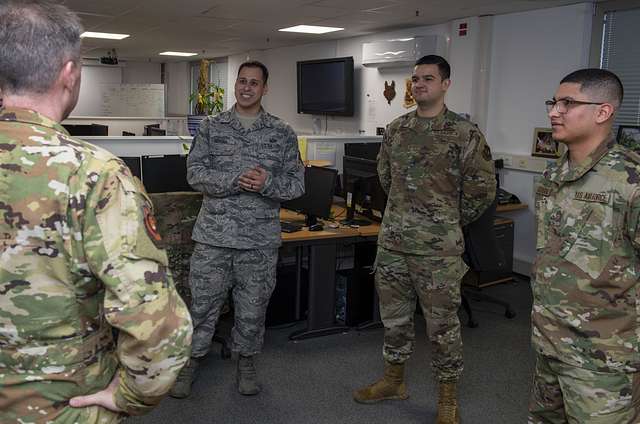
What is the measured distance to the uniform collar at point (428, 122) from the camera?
8.45ft

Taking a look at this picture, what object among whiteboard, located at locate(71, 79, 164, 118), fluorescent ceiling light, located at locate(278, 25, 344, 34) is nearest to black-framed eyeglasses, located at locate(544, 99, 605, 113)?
fluorescent ceiling light, located at locate(278, 25, 344, 34)

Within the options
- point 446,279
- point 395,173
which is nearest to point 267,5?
point 395,173

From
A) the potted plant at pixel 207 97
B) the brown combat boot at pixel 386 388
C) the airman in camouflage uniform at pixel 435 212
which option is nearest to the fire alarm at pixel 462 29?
the airman in camouflage uniform at pixel 435 212

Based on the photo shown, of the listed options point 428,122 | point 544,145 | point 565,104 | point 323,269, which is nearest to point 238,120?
point 428,122

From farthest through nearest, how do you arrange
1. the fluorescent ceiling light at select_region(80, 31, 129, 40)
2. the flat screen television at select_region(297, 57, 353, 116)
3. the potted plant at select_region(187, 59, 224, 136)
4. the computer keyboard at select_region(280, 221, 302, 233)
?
the potted plant at select_region(187, 59, 224, 136)
the fluorescent ceiling light at select_region(80, 31, 129, 40)
the flat screen television at select_region(297, 57, 353, 116)
the computer keyboard at select_region(280, 221, 302, 233)

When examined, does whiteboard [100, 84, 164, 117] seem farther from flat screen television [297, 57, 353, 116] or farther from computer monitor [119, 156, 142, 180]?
computer monitor [119, 156, 142, 180]

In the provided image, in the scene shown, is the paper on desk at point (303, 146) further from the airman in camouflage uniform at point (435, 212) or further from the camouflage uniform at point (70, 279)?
the camouflage uniform at point (70, 279)

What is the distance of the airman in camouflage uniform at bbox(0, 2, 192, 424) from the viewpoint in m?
1.02

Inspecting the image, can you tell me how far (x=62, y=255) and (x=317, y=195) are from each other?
2672 mm

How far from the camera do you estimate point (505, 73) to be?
549cm

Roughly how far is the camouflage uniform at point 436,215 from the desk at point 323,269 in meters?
0.89

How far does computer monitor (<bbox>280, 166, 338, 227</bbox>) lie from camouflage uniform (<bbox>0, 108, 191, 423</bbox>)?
8.28 ft

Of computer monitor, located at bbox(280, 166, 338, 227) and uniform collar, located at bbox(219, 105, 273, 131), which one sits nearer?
uniform collar, located at bbox(219, 105, 273, 131)

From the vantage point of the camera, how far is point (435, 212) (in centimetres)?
256
